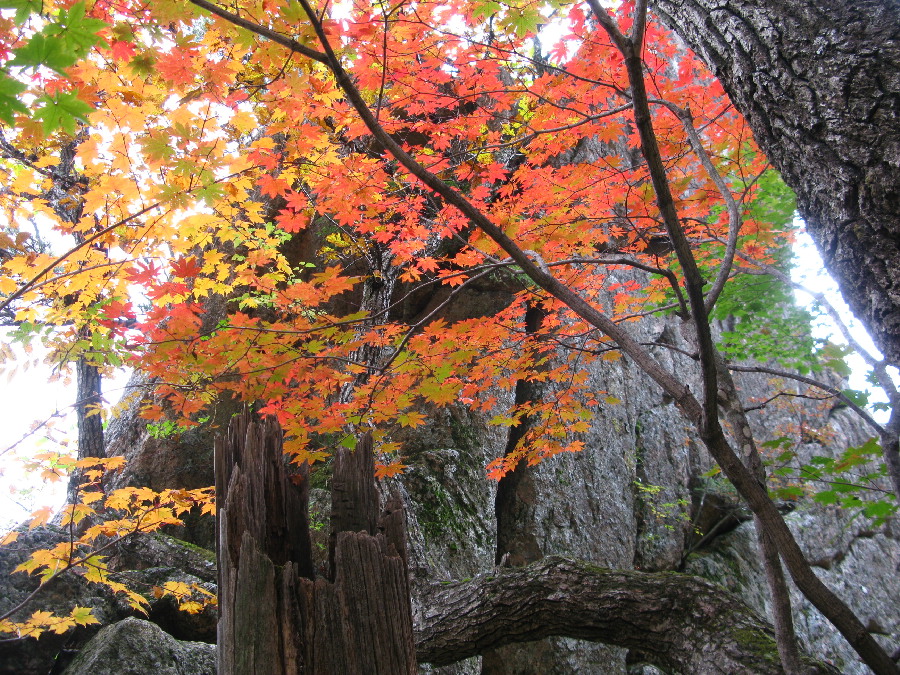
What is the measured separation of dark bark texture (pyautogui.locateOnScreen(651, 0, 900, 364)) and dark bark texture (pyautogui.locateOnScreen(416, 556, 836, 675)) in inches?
84.0

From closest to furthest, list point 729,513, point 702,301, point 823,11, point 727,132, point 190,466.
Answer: point 823,11
point 702,301
point 727,132
point 190,466
point 729,513

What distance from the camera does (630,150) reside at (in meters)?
10.4

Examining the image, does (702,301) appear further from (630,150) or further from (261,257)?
(630,150)

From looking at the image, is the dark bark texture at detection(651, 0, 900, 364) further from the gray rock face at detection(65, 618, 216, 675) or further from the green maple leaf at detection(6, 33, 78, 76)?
the gray rock face at detection(65, 618, 216, 675)

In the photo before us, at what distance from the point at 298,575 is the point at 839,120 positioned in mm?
2533

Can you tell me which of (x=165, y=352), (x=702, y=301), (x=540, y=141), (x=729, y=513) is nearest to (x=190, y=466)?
(x=165, y=352)

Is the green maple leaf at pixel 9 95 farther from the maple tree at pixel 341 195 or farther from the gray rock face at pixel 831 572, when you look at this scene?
the gray rock face at pixel 831 572

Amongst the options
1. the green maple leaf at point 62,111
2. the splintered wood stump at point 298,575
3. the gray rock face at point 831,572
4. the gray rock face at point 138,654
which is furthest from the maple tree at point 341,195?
the gray rock face at point 831,572

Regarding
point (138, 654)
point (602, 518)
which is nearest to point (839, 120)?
point (138, 654)

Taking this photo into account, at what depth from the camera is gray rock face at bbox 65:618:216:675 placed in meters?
4.20

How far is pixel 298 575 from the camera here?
2230mm

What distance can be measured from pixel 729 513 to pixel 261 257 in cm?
692

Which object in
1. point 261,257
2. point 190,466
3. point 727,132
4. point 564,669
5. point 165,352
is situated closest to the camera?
point 165,352

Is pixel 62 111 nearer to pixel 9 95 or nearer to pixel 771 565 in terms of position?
pixel 9 95
